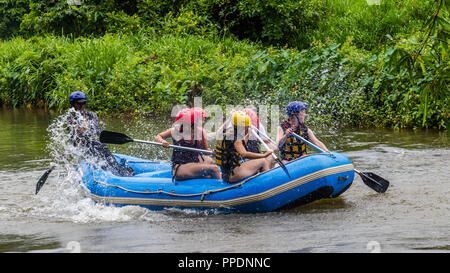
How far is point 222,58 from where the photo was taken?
1454 cm

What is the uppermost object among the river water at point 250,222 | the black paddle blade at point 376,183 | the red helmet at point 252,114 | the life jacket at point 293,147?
the red helmet at point 252,114

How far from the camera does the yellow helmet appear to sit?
632cm

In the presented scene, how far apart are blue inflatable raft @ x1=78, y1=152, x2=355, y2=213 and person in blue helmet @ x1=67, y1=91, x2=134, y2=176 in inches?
28.0

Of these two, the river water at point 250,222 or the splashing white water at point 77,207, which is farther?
the splashing white water at point 77,207

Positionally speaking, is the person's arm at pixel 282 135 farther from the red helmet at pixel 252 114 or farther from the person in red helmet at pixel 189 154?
the person in red helmet at pixel 189 154

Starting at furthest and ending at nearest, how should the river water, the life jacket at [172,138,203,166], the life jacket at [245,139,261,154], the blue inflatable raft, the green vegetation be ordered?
the green vegetation, the life jacket at [245,139,261,154], the life jacket at [172,138,203,166], the blue inflatable raft, the river water

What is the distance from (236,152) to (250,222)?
2.48ft

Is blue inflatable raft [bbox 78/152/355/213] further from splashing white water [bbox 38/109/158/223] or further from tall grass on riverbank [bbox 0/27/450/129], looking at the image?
tall grass on riverbank [bbox 0/27/450/129]

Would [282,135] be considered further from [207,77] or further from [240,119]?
[207,77]

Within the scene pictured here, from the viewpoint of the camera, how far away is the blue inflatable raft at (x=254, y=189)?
6266 millimetres

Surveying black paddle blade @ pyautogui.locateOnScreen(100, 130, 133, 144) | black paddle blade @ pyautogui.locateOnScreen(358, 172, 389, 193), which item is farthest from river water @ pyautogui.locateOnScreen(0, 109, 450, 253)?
black paddle blade @ pyautogui.locateOnScreen(100, 130, 133, 144)

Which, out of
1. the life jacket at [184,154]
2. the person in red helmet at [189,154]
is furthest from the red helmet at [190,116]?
the life jacket at [184,154]
